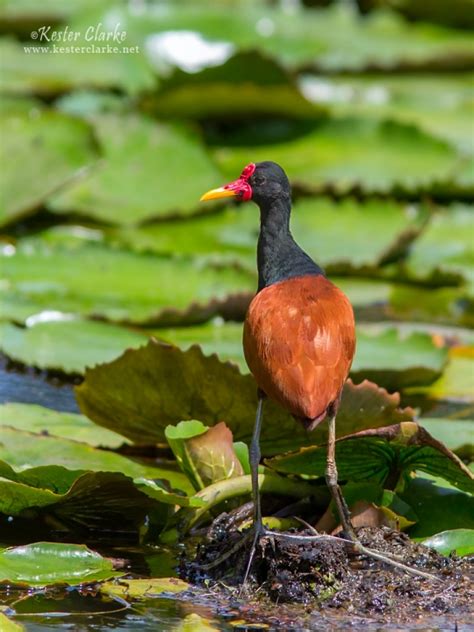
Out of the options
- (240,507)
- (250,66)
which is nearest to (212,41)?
(250,66)

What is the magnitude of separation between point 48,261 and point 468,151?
81.5 inches

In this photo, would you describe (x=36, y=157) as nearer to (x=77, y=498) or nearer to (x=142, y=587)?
(x=77, y=498)

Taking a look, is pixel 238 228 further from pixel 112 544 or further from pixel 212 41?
pixel 112 544

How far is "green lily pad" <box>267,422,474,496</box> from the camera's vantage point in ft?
8.34

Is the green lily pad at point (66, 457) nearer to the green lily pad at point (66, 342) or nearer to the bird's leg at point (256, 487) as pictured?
the bird's leg at point (256, 487)

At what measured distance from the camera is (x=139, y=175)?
503cm

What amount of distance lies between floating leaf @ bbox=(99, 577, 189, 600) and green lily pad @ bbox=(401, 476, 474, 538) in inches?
22.6

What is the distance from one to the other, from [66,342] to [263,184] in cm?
93

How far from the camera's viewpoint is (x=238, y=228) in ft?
16.2

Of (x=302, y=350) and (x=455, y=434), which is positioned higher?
(x=302, y=350)

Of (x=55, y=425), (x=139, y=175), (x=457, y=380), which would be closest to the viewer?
(x=55, y=425)

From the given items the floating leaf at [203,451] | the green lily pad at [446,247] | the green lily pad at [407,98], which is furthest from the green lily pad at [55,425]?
the green lily pad at [407,98]

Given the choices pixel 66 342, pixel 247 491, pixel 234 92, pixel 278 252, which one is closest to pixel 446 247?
pixel 234 92

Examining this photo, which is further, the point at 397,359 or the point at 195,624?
the point at 397,359
